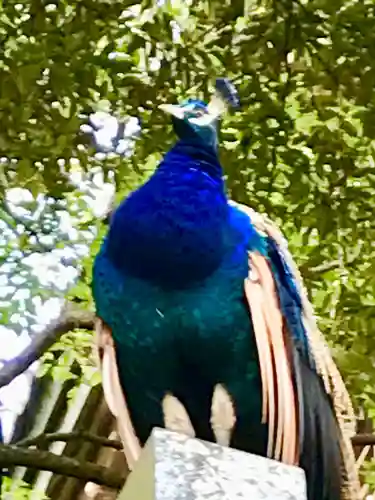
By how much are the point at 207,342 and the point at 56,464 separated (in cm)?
73

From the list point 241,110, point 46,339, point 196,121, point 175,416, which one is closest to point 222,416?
point 175,416

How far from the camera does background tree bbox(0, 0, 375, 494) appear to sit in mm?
2455

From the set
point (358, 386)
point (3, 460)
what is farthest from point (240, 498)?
point (358, 386)

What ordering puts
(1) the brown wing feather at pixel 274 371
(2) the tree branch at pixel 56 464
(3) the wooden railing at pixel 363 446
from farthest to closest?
(3) the wooden railing at pixel 363 446 < (2) the tree branch at pixel 56 464 < (1) the brown wing feather at pixel 274 371

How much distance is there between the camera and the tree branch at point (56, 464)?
7.03 feet

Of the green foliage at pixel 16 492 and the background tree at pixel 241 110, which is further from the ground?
the background tree at pixel 241 110

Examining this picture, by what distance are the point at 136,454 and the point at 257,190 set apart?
1185 millimetres

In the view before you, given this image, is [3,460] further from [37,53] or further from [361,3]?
[361,3]

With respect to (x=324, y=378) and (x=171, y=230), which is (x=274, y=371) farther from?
(x=171, y=230)

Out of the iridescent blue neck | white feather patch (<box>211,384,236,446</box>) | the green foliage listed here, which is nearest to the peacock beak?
the iridescent blue neck

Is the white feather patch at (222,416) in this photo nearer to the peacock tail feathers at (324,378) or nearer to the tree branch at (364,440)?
the peacock tail feathers at (324,378)

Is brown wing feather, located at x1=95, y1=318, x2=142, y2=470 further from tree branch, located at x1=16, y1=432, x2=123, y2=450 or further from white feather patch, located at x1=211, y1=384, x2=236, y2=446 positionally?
tree branch, located at x1=16, y1=432, x2=123, y2=450

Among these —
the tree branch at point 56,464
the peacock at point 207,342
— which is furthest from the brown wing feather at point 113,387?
the tree branch at point 56,464

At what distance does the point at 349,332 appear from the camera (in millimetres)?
2641
